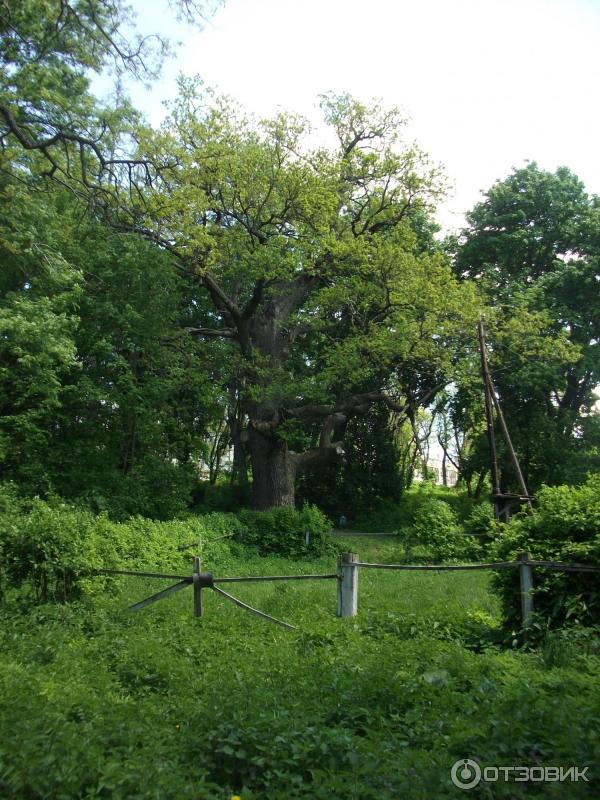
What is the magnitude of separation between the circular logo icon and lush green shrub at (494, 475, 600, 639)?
370 cm

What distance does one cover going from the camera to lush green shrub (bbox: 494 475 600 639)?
23.4 ft

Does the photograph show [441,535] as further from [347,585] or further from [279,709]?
[279,709]

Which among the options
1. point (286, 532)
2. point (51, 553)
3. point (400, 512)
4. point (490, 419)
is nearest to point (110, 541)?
point (51, 553)

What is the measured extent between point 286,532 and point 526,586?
14068 mm

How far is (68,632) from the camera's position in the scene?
7.44 meters

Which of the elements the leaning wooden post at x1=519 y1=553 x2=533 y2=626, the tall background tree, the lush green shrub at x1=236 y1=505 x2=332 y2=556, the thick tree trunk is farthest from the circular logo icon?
the tall background tree

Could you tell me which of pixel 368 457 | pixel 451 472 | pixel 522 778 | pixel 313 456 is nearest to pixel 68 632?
pixel 522 778

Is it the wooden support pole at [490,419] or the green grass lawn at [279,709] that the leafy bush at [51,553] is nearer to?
the green grass lawn at [279,709]

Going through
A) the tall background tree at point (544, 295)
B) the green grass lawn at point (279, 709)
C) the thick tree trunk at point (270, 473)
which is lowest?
the green grass lawn at point (279, 709)

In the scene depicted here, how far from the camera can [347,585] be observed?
8.81 metres

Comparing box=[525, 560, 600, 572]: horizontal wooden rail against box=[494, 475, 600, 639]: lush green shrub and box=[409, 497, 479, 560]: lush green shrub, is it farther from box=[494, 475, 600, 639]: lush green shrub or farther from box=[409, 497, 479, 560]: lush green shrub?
box=[409, 497, 479, 560]: lush green shrub

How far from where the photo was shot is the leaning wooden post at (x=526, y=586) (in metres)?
7.31

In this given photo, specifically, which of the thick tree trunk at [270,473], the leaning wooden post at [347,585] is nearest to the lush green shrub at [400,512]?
the thick tree trunk at [270,473]

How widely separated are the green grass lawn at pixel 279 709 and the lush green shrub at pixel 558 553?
65 centimetres
